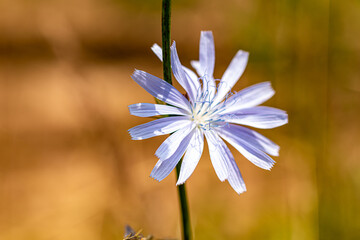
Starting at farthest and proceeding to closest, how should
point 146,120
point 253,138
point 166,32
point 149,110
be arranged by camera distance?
point 146,120, point 253,138, point 149,110, point 166,32

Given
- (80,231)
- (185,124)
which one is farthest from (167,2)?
(80,231)

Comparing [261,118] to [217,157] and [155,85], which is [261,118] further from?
[155,85]

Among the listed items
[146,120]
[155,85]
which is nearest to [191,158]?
[155,85]

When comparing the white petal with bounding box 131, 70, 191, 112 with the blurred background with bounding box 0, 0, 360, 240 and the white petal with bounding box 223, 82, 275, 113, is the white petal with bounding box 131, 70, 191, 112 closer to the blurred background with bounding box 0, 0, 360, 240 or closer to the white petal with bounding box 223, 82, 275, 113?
the white petal with bounding box 223, 82, 275, 113

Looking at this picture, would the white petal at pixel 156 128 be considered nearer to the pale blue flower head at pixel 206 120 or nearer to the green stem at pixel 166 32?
the pale blue flower head at pixel 206 120

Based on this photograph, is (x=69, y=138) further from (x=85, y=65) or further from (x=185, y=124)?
(x=185, y=124)
